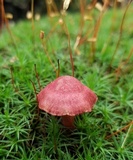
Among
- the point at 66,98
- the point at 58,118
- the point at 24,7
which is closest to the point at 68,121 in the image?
the point at 58,118

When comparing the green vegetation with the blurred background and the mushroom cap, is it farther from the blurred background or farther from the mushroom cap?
the blurred background

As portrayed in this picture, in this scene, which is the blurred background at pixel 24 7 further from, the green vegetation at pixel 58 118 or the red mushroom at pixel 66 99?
the red mushroom at pixel 66 99

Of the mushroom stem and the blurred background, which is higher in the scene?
the blurred background

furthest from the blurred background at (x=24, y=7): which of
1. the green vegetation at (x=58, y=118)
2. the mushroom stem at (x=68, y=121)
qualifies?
the mushroom stem at (x=68, y=121)

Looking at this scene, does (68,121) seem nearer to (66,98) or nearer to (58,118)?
(58,118)

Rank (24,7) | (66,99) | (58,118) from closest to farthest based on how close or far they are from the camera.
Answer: (66,99)
(58,118)
(24,7)

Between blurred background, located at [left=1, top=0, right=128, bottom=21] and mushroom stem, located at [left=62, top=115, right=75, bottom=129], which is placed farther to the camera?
blurred background, located at [left=1, top=0, right=128, bottom=21]

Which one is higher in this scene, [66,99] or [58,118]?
[66,99]

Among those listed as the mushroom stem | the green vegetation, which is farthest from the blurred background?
the mushroom stem
